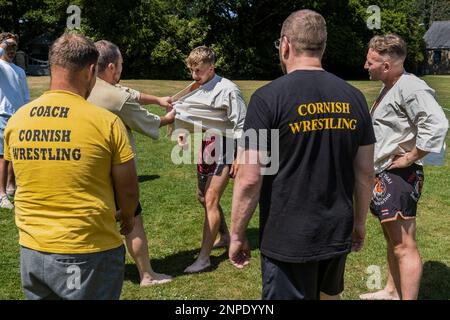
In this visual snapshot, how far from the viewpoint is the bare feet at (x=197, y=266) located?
5.09m

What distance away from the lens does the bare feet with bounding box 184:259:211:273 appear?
5090mm

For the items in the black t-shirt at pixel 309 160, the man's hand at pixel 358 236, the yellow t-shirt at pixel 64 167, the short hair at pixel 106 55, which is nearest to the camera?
the yellow t-shirt at pixel 64 167

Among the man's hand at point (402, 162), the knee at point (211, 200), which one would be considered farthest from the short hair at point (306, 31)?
the knee at point (211, 200)

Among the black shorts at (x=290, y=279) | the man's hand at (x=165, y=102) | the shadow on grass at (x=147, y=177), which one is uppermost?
the man's hand at (x=165, y=102)

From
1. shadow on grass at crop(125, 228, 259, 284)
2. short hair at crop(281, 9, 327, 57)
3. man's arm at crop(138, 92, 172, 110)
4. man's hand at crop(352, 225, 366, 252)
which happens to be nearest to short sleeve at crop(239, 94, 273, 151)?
short hair at crop(281, 9, 327, 57)

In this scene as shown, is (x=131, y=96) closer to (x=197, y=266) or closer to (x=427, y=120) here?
(x=197, y=266)

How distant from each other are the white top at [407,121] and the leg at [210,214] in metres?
1.68

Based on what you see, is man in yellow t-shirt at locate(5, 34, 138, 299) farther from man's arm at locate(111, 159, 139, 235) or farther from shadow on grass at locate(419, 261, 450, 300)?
shadow on grass at locate(419, 261, 450, 300)

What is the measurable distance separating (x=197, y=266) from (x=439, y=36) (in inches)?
2881

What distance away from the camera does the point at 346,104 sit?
2689 millimetres

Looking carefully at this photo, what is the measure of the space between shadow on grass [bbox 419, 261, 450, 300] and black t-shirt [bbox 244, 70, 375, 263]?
7.41 ft

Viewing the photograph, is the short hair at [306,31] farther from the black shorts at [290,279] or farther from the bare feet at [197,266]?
the bare feet at [197,266]
